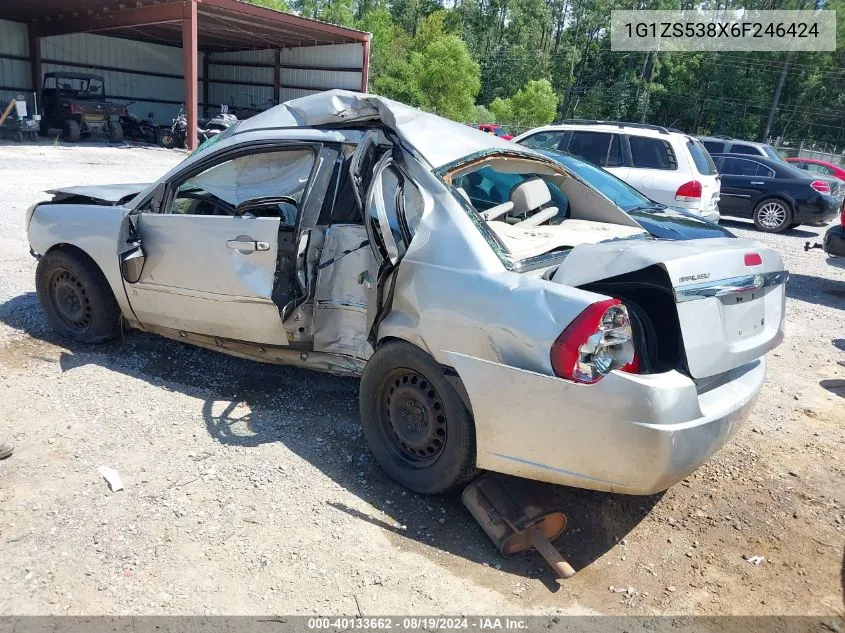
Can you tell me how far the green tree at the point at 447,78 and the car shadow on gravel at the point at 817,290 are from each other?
1259 inches

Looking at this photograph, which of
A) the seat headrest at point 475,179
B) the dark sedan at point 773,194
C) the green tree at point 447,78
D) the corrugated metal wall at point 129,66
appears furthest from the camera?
the green tree at point 447,78

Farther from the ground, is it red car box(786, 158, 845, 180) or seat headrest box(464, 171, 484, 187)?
red car box(786, 158, 845, 180)

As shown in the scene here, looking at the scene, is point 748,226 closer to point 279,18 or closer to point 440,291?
point 440,291

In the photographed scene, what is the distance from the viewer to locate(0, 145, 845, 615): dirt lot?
2707mm

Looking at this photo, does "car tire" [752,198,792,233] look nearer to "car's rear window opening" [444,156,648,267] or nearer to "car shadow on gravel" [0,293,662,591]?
"car's rear window opening" [444,156,648,267]

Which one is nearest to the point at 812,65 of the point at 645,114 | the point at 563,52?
the point at 645,114

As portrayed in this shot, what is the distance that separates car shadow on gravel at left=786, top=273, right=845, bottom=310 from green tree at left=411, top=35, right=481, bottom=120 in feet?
105

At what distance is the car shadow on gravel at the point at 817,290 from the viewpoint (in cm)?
812

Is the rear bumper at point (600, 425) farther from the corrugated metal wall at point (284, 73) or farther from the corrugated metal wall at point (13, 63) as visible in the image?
the corrugated metal wall at point (13, 63)

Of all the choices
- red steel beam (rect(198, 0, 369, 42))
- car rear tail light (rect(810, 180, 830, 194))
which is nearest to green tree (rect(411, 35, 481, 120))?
red steel beam (rect(198, 0, 369, 42))

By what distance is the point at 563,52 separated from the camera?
64688mm

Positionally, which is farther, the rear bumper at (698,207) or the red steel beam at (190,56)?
the red steel beam at (190,56)

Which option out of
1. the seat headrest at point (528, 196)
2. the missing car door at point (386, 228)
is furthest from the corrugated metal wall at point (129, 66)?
the missing car door at point (386, 228)

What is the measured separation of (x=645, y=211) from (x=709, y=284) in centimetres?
424
